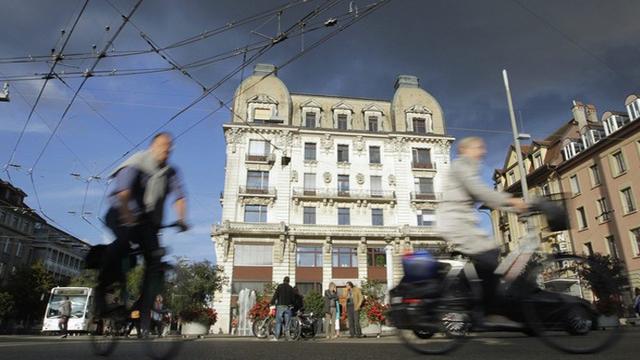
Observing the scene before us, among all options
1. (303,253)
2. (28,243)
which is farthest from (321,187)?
(28,243)

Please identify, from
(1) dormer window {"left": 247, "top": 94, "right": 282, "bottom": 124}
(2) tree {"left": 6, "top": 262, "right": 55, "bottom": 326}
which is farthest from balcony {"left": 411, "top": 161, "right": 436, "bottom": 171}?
(2) tree {"left": 6, "top": 262, "right": 55, "bottom": 326}

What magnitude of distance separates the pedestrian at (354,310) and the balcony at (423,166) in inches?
1196

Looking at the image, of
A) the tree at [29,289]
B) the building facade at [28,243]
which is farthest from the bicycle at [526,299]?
the building facade at [28,243]

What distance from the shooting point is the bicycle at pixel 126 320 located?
13.5 ft

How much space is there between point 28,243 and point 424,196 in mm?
56466

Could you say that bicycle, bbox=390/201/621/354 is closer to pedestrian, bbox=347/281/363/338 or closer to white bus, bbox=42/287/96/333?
pedestrian, bbox=347/281/363/338

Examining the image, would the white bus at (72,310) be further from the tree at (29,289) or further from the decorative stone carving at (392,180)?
the decorative stone carving at (392,180)

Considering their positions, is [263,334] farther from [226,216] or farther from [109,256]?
[226,216]

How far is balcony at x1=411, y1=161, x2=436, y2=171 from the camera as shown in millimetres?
42656

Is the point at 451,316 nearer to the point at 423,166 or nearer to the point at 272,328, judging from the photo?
the point at 272,328

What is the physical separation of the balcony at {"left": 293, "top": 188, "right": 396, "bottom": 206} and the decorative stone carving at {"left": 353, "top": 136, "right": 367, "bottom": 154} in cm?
429

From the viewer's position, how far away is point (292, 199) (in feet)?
130

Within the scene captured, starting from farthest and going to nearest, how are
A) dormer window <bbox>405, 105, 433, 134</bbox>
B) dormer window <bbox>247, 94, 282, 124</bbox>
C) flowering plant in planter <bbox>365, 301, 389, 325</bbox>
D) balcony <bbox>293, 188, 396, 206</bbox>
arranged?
dormer window <bbox>405, 105, 433, 134</bbox>
dormer window <bbox>247, 94, 282, 124</bbox>
balcony <bbox>293, 188, 396, 206</bbox>
flowering plant in planter <bbox>365, 301, 389, 325</bbox>

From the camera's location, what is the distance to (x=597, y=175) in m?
35.0
